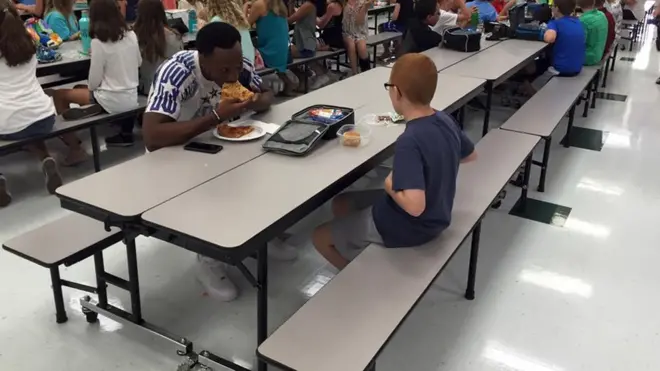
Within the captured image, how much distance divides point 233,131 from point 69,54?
2312 mm

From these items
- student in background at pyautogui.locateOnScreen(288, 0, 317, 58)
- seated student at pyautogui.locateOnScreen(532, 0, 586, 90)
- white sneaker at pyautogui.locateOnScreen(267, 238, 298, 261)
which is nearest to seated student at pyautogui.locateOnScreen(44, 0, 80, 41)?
student in background at pyautogui.locateOnScreen(288, 0, 317, 58)

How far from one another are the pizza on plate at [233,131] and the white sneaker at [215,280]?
0.58m

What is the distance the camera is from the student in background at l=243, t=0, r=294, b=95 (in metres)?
5.28

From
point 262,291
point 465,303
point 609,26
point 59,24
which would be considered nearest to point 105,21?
point 59,24

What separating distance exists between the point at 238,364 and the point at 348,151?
3.07ft

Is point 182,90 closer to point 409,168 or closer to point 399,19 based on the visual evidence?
point 409,168

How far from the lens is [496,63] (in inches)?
175

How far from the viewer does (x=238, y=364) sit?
225cm

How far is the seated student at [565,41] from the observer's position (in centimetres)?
506

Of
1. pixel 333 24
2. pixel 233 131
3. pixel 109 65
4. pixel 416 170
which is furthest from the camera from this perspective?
pixel 333 24

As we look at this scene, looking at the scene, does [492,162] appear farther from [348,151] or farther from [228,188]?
[228,188]

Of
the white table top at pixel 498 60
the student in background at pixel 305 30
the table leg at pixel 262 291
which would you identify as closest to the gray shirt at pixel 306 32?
the student in background at pixel 305 30

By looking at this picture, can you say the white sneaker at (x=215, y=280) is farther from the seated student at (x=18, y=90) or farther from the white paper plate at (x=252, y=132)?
the seated student at (x=18, y=90)

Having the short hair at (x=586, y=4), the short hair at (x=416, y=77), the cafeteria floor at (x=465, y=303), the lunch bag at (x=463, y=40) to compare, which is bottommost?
the cafeteria floor at (x=465, y=303)
